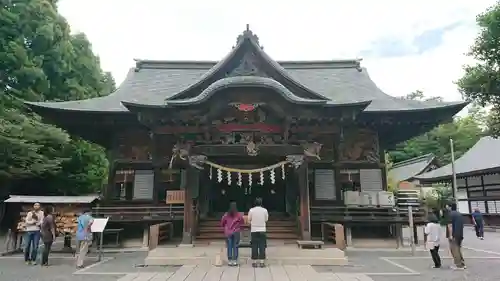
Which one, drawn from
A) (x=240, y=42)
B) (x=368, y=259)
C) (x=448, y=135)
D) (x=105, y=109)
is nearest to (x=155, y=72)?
(x=105, y=109)

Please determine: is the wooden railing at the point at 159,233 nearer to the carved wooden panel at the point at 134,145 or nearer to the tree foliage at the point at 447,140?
the carved wooden panel at the point at 134,145

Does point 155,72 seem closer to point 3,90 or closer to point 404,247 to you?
point 3,90

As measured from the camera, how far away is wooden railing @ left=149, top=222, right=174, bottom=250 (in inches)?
444

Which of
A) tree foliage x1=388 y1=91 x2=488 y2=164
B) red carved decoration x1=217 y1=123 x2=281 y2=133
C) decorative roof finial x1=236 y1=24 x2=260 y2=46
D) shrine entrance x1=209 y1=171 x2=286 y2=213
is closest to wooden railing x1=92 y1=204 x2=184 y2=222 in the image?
shrine entrance x1=209 y1=171 x2=286 y2=213

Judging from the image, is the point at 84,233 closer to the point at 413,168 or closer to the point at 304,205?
the point at 304,205

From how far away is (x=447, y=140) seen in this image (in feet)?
171

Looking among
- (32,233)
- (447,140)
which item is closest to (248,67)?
(32,233)

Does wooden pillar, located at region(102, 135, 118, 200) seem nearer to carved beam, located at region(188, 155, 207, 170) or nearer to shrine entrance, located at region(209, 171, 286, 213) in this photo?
shrine entrance, located at region(209, 171, 286, 213)

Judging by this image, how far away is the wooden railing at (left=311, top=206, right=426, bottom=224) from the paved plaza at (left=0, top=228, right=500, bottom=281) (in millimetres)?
2227

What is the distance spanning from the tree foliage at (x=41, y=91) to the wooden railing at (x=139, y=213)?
5.09 m

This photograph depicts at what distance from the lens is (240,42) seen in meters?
13.5

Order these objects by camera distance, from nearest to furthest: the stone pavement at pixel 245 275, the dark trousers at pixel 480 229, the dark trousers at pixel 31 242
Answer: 1. the stone pavement at pixel 245 275
2. the dark trousers at pixel 31 242
3. the dark trousers at pixel 480 229

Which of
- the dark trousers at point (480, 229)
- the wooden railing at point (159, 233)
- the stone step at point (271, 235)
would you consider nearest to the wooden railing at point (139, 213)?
the wooden railing at point (159, 233)

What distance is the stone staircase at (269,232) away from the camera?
1294 centimetres
